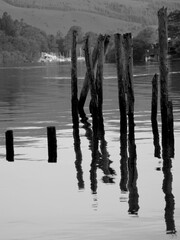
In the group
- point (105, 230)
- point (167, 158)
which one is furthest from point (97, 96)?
point (105, 230)

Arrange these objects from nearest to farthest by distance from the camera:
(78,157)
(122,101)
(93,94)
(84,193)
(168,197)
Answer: (168,197) < (84,193) < (78,157) < (122,101) < (93,94)

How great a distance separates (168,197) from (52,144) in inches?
233

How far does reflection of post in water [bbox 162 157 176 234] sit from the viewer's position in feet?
49.3

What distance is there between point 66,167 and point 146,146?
4.28m

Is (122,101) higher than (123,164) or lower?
higher

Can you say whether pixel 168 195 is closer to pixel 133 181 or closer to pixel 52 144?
pixel 133 181

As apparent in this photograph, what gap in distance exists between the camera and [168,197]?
17.4 meters

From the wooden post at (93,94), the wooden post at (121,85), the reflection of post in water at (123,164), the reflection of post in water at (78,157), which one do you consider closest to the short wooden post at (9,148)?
the reflection of post in water at (78,157)

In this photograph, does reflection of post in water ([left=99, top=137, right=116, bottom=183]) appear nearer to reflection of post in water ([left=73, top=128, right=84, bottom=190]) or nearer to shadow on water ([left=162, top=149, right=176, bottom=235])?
reflection of post in water ([left=73, top=128, right=84, bottom=190])

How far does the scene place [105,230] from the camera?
49.2 ft

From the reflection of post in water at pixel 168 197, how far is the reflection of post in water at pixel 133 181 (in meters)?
0.62

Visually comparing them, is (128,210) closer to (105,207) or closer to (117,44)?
(105,207)

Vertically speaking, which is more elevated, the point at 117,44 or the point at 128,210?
the point at 117,44

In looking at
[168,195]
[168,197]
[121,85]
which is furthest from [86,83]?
[168,197]
